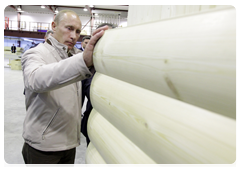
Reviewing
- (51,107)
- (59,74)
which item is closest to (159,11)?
(59,74)

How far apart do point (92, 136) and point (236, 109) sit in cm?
101

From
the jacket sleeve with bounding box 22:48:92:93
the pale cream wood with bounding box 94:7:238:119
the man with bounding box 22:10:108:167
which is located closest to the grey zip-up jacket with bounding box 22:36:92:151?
the man with bounding box 22:10:108:167

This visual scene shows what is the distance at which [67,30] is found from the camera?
5.84 ft

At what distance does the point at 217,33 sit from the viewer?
18.4 inches

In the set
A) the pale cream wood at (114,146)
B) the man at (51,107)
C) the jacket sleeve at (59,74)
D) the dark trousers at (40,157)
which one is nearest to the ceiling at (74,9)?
the man at (51,107)

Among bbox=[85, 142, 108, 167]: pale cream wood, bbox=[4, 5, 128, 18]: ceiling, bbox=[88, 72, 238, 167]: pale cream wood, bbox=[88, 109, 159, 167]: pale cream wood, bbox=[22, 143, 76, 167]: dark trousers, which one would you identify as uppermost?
bbox=[4, 5, 128, 18]: ceiling

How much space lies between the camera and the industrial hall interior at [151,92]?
470 mm

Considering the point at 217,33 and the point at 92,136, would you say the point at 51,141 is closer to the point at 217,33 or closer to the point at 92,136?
the point at 92,136

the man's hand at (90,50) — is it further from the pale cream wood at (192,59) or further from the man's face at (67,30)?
the man's face at (67,30)

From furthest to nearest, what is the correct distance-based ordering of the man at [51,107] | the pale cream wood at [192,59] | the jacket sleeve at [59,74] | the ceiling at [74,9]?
the ceiling at [74,9] < the man at [51,107] < the jacket sleeve at [59,74] < the pale cream wood at [192,59]

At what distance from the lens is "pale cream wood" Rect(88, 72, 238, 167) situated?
18.6 inches

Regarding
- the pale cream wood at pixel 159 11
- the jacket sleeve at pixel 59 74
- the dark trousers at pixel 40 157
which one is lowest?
the dark trousers at pixel 40 157

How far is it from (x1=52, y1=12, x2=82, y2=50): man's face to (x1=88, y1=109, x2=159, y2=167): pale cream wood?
2.94 ft

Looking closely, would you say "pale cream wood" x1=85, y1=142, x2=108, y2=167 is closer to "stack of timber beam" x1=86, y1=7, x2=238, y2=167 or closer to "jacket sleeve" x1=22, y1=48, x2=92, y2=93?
"stack of timber beam" x1=86, y1=7, x2=238, y2=167
